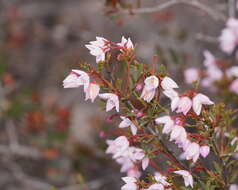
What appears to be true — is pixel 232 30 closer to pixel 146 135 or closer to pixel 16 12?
pixel 146 135

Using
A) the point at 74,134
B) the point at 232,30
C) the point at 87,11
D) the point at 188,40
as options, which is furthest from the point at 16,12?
the point at 232,30

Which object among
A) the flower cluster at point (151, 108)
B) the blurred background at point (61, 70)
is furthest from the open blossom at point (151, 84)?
the blurred background at point (61, 70)

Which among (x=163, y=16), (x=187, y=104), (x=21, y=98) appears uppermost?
(x=187, y=104)

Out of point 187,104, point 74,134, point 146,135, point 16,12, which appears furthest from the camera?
point 16,12

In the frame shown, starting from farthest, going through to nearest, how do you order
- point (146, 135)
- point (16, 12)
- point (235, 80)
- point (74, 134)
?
point (16, 12)
point (74, 134)
point (235, 80)
point (146, 135)

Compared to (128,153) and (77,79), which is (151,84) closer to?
(77,79)

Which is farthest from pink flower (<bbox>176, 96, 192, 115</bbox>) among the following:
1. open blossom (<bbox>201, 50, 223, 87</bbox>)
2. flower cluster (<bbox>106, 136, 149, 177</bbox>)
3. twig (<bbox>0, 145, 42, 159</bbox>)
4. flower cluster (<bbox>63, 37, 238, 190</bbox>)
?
twig (<bbox>0, 145, 42, 159</bbox>)
